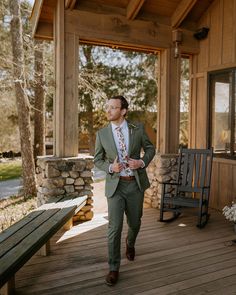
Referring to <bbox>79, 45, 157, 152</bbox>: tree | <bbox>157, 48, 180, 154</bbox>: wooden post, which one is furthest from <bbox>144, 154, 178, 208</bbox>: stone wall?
<bbox>79, 45, 157, 152</bbox>: tree

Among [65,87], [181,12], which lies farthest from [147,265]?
[181,12]

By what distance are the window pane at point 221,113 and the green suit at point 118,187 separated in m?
2.82

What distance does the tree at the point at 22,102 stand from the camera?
8.56 metres

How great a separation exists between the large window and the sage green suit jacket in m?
2.75

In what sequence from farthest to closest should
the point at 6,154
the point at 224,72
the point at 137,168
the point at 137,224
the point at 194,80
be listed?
the point at 6,154 < the point at 194,80 < the point at 224,72 < the point at 137,224 < the point at 137,168

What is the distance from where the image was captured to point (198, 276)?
309 cm

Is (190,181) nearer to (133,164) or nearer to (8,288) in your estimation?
(133,164)

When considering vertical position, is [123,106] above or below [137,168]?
above

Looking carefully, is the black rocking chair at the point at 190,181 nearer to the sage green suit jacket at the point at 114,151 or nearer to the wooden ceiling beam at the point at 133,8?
the sage green suit jacket at the point at 114,151

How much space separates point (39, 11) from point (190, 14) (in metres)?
2.66

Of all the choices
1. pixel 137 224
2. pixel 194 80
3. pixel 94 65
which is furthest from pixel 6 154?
pixel 137 224

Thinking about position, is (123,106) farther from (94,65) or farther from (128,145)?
(94,65)

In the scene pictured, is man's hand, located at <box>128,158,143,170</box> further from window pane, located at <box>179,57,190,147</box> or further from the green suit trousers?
window pane, located at <box>179,57,190,147</box>

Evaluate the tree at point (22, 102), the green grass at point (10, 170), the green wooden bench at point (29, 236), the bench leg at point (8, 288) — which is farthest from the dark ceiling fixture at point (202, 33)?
the green grass at point (10, 170)
